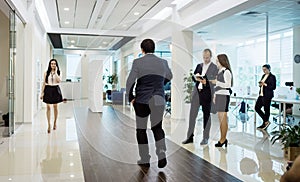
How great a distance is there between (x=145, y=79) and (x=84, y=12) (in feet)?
21.4

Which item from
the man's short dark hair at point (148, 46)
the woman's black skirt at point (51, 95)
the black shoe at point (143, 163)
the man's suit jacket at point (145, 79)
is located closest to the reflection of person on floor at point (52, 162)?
the black shoe at point (143, 163)

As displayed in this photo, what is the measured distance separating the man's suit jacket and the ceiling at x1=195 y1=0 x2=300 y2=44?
11.9ft

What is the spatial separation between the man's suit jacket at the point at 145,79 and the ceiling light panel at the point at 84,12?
5.09 m

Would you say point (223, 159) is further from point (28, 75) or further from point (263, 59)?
point (263, 59)

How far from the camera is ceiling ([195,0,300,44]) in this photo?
25.4ft

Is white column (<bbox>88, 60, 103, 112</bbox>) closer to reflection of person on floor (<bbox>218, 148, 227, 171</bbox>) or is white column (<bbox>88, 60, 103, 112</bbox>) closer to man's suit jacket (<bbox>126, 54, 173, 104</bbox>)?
reflection of person on floor (<bbox>218, 148, 227, 171</bbox>)

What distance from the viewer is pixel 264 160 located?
176 inches

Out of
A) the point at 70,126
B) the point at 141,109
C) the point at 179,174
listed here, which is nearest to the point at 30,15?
the point at 70,126

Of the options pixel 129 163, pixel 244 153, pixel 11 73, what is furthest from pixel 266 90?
pixel 11 73

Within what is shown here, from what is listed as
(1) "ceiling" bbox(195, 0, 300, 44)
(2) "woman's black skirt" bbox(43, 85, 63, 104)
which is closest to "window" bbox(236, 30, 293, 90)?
(1) "ceiling" bbox(195, 0, 300, 44)

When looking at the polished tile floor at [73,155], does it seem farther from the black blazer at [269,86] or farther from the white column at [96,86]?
the white column at [96,86]

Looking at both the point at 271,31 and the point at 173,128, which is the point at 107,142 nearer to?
the point at 173,128

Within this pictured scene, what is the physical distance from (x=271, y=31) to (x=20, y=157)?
10.6m

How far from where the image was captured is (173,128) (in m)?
7.43
